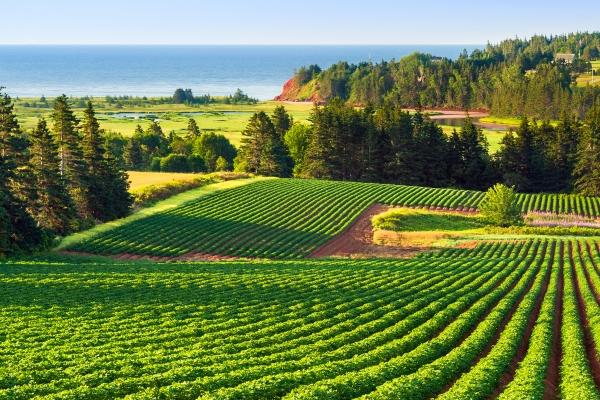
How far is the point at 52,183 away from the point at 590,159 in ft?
249

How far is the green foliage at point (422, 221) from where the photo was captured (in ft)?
193

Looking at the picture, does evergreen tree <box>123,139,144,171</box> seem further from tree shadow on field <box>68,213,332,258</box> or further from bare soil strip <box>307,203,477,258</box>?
bare soil strip <box>307,203,477,258</box>

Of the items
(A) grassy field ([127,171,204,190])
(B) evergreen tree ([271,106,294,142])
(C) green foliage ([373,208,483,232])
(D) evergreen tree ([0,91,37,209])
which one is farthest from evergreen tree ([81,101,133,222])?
(B) evergreen tree ([271,106,294,142])

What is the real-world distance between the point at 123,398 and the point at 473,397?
10.2m

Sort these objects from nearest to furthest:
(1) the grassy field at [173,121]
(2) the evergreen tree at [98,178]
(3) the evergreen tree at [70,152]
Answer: (3) the evergreen tree at [70,152] < (2) the evergreen tree at [98,178] < (1) the grassy field at [173,121]

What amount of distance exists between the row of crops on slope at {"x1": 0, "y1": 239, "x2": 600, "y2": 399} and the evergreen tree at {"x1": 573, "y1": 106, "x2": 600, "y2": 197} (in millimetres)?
49010

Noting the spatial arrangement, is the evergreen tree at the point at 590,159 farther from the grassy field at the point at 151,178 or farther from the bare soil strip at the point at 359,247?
the grassy field at the point at 151,178

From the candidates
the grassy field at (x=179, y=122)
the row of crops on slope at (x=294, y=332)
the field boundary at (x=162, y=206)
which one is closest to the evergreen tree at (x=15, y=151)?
the field boundary at (x=162, y=206)

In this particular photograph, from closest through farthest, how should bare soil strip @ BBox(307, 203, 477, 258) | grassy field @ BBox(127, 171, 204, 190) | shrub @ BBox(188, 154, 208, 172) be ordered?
bare soil strip @ BBox(307, 203, 477, 258) < grassy field @ BBox(127, 171, 204, 190) < shrub @ BBox(188, 154, 208, 172)

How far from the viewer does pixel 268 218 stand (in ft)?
196

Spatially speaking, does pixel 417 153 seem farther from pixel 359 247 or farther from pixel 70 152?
pixel 70 152

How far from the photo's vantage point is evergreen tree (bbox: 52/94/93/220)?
52.0 meters

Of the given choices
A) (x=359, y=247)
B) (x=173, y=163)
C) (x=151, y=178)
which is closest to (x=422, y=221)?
(x=359, y=247)

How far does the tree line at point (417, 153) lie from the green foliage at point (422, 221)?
28142 mm
